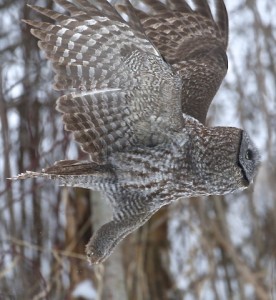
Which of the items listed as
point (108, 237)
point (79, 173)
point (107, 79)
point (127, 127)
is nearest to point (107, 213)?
point (108, 237)

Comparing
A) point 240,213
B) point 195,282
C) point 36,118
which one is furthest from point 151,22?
point 240,213

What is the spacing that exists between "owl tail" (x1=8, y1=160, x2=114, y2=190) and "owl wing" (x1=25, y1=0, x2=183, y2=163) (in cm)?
5

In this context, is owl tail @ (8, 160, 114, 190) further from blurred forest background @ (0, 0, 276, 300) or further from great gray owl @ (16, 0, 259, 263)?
blurred forest background @ (0, 0, 276, 300)

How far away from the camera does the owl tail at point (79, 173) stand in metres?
3.86

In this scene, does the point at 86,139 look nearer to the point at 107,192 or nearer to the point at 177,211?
the point at 107,192

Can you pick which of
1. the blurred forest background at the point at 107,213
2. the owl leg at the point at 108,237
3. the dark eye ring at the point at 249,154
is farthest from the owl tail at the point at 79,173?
the blurred forest background at the point at 107,213

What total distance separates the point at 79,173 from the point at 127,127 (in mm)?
339

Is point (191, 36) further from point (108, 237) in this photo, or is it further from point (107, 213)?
point (108, 237)

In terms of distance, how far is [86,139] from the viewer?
3900 mm

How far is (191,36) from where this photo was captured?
4.71 m

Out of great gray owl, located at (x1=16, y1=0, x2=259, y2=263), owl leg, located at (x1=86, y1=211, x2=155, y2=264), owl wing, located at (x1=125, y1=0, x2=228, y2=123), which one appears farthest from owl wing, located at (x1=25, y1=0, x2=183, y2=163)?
owl wing, located at (x1=125, y1=0, x2=228, y2=123)

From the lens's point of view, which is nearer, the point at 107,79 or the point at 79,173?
the point at 107,79

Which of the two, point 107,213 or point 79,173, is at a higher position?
point 79,173

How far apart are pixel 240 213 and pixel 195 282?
1.20 metres
